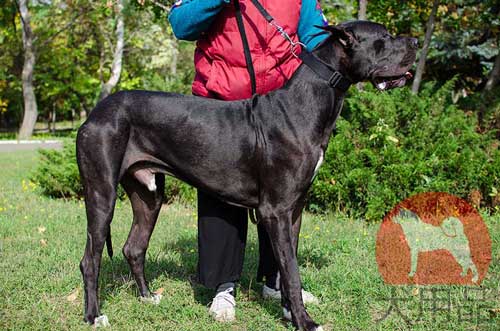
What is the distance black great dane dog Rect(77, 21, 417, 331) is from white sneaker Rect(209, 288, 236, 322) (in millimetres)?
375

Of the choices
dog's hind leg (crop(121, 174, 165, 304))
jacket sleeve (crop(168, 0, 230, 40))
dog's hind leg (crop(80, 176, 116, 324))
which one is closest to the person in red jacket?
jacket sleeve (crop(168, 0, 230, 40))

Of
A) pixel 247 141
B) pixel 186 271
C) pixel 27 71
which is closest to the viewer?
pixel 247 141

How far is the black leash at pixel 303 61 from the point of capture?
3.44 m

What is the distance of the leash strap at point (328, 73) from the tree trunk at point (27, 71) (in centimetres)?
2277

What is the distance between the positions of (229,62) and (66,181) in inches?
211

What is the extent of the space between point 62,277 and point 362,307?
2.41 meters

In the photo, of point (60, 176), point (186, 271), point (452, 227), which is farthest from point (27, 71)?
point (452, 227)

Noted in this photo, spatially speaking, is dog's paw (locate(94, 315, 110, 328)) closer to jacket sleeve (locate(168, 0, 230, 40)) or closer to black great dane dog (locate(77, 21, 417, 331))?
black great dane dog (locate(77, 21, 417, 331))

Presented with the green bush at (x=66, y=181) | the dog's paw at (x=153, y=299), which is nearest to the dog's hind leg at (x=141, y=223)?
the dog's paw at (x=153, y=299)

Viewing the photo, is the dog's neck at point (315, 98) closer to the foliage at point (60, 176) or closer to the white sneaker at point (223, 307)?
the white sneaker at point (223, 307)

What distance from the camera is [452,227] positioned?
5.97 m

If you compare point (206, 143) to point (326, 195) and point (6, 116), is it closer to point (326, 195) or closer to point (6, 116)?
point (326, 195)

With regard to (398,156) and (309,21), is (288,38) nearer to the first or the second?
(309,21)

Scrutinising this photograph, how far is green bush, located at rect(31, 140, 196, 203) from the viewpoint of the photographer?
8.02 meters
